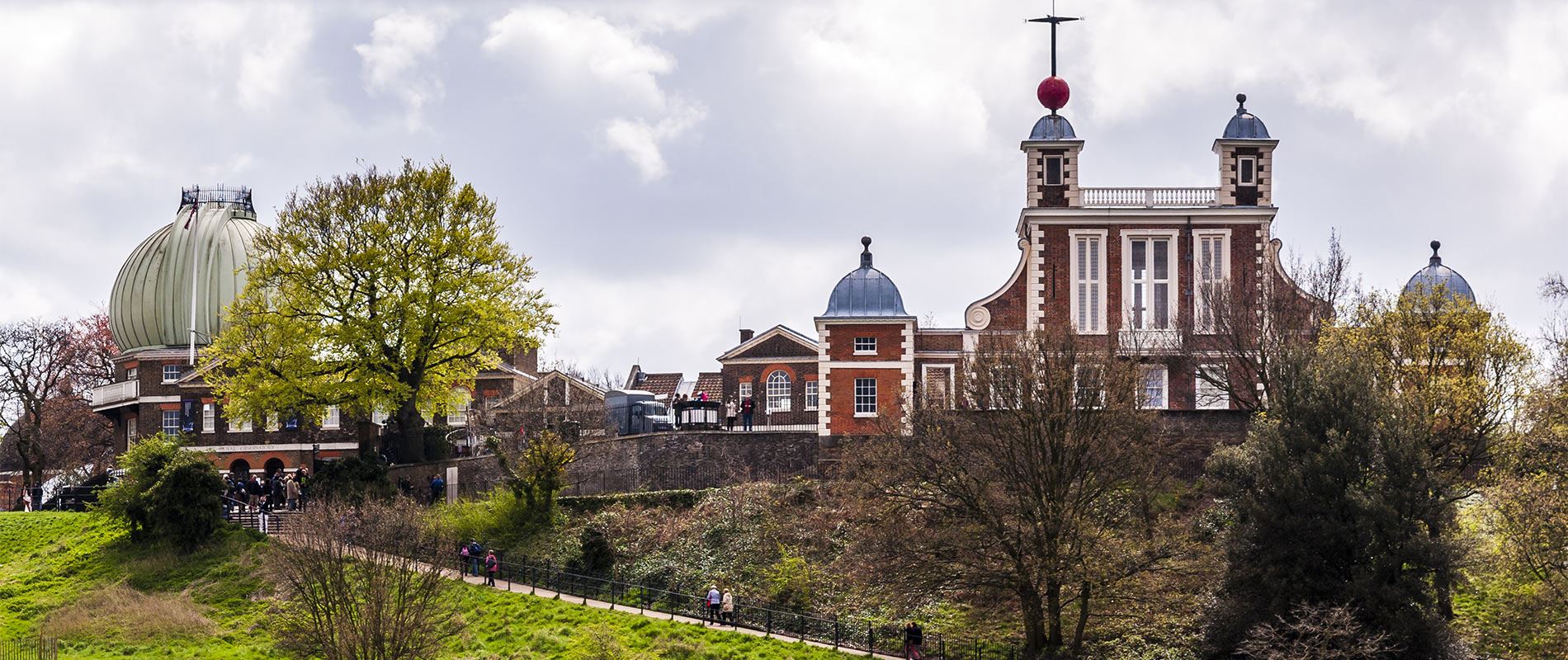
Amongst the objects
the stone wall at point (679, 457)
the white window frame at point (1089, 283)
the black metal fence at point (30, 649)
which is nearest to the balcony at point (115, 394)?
the stone wall at point (679, 457)

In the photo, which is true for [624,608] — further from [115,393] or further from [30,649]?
[115,393]

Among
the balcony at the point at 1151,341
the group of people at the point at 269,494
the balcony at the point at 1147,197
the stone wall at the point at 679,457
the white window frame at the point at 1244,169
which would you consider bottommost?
the group of people at the point at 269,494

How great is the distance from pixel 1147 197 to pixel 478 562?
23530mm

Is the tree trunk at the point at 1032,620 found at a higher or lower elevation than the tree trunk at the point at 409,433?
lower

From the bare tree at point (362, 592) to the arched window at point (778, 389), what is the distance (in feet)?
87.1

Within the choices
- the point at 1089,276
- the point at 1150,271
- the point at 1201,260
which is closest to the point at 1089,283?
the point at 1089,276

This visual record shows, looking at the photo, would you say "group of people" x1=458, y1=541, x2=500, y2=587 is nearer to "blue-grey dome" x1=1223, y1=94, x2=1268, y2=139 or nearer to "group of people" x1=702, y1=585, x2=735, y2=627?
"group of people" x1=702, y1=585, x2=735, y2=627

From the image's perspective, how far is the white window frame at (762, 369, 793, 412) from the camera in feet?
205

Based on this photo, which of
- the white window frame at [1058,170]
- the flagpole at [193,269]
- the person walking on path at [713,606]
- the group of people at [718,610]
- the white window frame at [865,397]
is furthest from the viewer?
the flagpole at [193,269]

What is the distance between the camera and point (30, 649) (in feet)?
115

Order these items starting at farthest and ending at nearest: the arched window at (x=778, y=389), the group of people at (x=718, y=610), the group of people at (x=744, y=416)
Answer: the arched window at (x=778, y=389)
the group of people at (x=744, y=416)
the group of people at (x=718, y=610)

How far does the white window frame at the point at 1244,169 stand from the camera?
53000 millimetres

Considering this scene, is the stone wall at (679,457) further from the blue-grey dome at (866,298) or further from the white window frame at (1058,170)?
the white window frame at (1058,170)

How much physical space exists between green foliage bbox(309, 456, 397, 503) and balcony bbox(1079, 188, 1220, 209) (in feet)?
73.6
